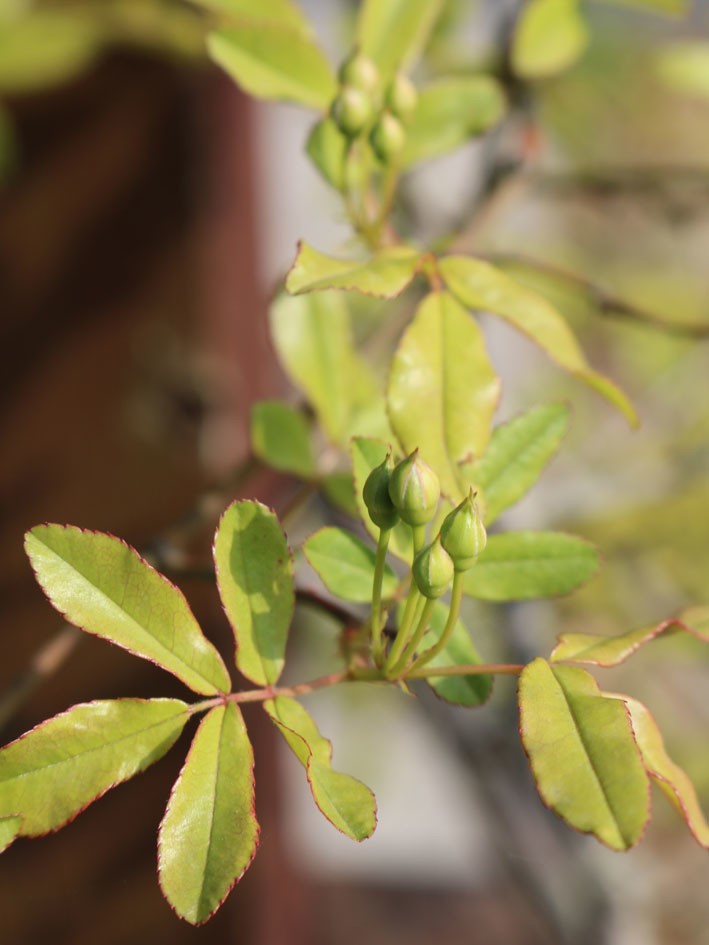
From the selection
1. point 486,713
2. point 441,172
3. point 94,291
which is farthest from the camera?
point 441,172

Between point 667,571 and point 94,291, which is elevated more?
point 94,291

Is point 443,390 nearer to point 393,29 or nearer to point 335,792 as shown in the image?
point 335,792

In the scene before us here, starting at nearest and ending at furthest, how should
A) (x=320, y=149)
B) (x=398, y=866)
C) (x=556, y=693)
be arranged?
(x=556, y=693)
(x=320, y=149)
(x=398, y=866)

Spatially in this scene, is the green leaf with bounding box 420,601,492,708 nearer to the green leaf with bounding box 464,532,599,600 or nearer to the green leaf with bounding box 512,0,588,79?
the green leaf with bounding box 464,532,599,600

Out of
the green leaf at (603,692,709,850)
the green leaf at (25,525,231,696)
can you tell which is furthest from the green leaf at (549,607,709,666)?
the green leaf at (25,525,231,696)

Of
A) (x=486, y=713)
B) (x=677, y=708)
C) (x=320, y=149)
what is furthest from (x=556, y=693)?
(x=677, y=708)

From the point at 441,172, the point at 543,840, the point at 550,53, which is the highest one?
the point at 550,53

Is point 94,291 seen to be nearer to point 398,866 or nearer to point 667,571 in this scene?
point 667,571

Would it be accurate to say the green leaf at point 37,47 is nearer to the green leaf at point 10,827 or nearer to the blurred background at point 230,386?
the blurred background at point 230,386

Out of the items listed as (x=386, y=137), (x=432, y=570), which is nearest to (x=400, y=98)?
(x=386, y=137)
